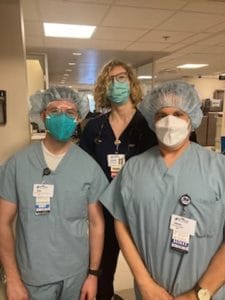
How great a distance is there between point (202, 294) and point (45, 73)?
5.94 metres

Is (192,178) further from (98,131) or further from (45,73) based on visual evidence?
(45,73)

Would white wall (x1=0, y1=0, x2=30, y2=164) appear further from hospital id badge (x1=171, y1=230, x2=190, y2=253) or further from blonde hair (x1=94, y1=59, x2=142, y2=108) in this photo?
hospital id badge (x1=171, y1=230, x2=190, y2=253)

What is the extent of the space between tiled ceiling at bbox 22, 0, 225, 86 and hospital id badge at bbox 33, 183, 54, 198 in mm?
2413

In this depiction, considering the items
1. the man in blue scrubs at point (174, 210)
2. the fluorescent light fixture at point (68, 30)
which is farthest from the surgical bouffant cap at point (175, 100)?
the fluorescent light fixture at point (68, 30)

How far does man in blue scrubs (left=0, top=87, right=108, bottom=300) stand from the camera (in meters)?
1.28

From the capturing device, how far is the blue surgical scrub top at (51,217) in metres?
1.28

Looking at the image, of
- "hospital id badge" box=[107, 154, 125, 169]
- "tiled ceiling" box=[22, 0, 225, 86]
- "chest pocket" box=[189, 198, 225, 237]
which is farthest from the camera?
"tiled ceiling" box=[22, 0, 225, 86]

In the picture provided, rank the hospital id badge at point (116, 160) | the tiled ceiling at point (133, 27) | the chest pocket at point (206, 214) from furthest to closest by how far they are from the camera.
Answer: the tiled ceiling at point (133, 27)
the hospital id badge at point (116, 160)
the chest pocket at point (206, 214)

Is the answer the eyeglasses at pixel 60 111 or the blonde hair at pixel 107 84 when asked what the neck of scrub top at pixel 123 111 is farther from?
the eyeglasses at pixel 60 111

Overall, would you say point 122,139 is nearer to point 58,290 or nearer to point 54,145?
point 54,145

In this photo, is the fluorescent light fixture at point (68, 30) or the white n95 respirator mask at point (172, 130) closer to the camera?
the white n95 respirator mask at point (172, 130)

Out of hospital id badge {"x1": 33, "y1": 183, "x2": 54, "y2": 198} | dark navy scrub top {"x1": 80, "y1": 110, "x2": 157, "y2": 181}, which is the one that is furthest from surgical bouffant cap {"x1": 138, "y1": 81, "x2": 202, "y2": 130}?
hospital id badge {"x1": 33, "y1": 183, "x2": 54, "y2": 198}

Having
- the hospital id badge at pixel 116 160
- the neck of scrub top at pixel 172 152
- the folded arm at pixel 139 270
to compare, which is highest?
the neck of scrub top at pixel 172 152

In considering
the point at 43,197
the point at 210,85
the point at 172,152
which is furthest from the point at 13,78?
the point at 210,85
